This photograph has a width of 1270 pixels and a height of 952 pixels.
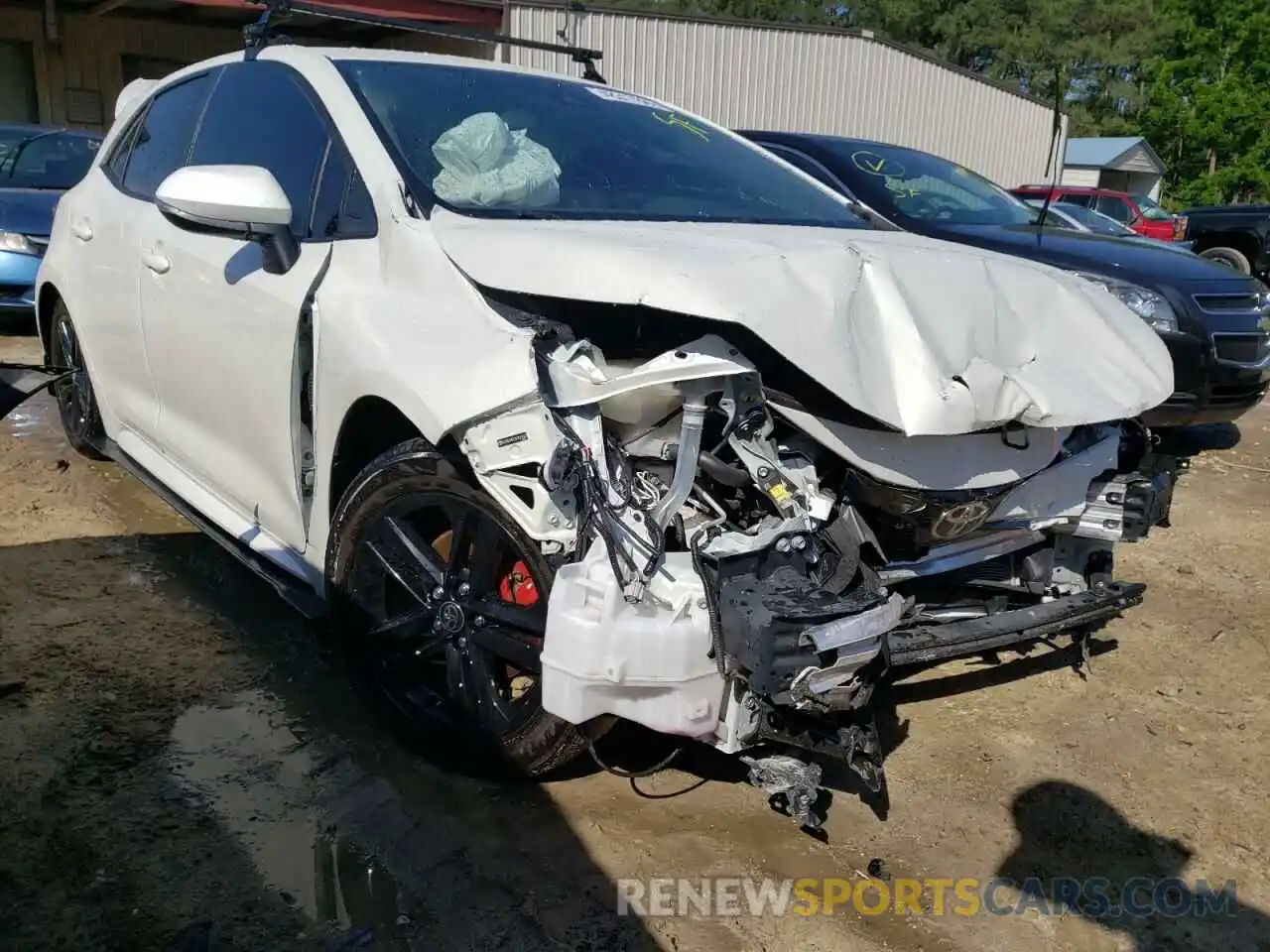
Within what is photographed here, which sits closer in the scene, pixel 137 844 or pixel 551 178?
pixel 137 844

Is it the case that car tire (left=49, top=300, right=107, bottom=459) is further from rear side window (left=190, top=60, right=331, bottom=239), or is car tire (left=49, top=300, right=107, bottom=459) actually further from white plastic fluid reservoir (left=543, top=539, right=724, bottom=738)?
white plastic fluid reservoir (left=543, top=539, right=724, bottom=738)

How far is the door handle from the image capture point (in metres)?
3.47

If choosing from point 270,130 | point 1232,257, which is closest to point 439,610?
point 270,130

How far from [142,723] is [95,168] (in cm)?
258

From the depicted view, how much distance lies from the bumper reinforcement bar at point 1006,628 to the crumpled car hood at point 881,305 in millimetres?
623

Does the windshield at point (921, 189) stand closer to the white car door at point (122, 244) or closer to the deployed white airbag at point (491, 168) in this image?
the deployed white airbag at point (491, 168)

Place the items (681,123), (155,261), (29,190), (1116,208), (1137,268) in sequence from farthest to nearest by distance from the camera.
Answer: (1116,208) < (29,190) < (1137,268) < (681,123) < (155,261)

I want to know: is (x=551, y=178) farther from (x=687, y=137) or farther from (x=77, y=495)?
(x=77, y=495)

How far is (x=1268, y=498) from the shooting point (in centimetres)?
578

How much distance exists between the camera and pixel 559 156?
10.1 ft

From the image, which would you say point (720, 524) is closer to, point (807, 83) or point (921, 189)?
point (921, 189)

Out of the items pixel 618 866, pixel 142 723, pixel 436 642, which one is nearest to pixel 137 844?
pixel 142 723

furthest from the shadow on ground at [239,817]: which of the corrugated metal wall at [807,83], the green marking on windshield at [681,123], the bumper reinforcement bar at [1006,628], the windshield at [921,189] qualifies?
the corrugated metal wall at [807,83]

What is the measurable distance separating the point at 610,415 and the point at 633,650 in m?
0.49
